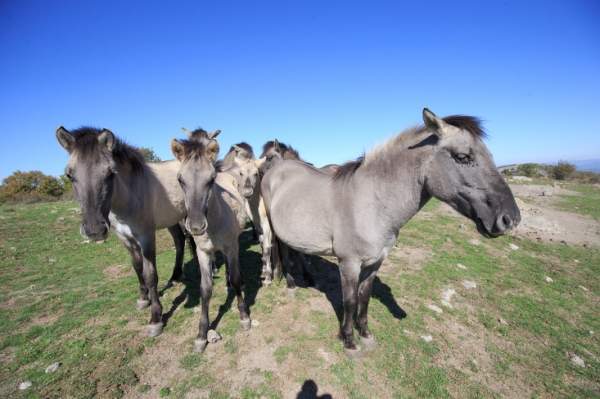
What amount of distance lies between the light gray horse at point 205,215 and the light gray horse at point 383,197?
870mm

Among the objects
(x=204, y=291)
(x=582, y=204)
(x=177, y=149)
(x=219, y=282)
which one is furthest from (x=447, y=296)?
(x=582, y=204)

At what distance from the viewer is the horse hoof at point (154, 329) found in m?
3.88

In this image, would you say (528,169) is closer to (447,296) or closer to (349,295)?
(447,296)

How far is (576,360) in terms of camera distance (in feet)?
11.8

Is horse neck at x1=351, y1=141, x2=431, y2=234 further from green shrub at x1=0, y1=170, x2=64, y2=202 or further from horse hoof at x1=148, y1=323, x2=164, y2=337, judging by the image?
green shrub at x1=0, y1=170, x2=64, y2=202

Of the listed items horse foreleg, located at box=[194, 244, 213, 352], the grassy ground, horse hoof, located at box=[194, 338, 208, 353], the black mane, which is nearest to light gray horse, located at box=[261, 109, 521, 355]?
the grassy ground

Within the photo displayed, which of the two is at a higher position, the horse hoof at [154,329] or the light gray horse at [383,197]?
the light gray horse at [383,197]

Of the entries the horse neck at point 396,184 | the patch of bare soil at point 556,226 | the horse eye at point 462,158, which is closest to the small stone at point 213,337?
the horse neck at point 396,184

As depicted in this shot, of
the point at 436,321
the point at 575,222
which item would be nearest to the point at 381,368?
the point at 436,321

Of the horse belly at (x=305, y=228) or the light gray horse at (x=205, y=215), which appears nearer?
the light gray horse at (x=205, y=215)

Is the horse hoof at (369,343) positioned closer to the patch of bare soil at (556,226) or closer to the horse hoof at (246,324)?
the horse hoof at (246,324)

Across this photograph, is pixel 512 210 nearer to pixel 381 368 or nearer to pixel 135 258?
pixel 381 368

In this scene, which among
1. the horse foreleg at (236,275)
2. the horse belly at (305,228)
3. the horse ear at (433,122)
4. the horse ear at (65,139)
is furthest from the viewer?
the horse foreleg at (236,275)

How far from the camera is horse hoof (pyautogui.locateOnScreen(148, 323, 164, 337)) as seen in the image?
3.88 m
